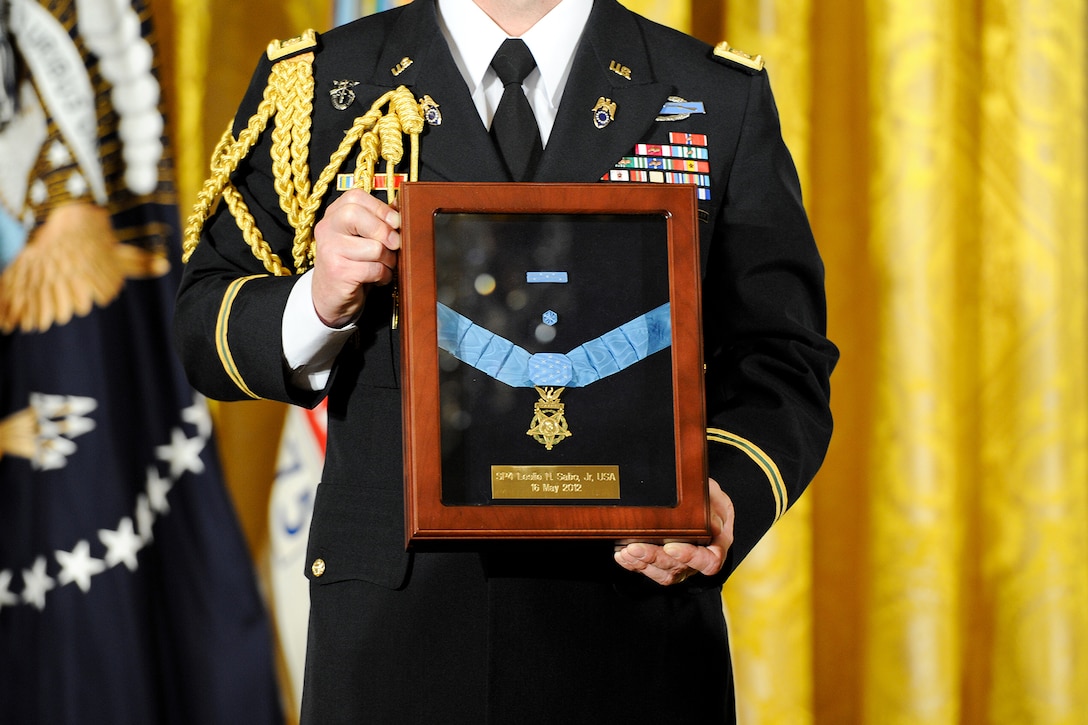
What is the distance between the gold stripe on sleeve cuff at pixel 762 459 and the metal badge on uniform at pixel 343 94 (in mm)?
367

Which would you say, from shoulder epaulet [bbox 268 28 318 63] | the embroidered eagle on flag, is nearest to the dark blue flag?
the embroidered eagle on flag

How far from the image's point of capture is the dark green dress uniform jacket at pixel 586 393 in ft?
2.56

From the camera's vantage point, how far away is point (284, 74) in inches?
34.8

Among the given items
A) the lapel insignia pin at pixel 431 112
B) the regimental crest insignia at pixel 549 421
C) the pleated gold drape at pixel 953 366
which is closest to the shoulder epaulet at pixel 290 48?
the lapel insignia pin at pixel 431 112

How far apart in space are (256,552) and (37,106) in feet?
2.00

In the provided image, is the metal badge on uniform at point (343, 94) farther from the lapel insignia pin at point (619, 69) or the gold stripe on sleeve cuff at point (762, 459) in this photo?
the gold stripe on sleeve cuff at point (762, 459)

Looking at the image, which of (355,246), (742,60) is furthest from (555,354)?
(742,60)

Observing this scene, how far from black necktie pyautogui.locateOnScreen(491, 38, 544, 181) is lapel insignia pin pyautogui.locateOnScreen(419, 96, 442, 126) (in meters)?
0.04

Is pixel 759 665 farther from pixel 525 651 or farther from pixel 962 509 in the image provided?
pixel 525 651

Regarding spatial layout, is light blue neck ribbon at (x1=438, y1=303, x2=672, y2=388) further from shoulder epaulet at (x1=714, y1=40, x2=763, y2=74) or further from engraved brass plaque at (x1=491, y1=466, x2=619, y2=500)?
shoulder epaulet at (x1=714, y1=40, x2=763, y2=74)

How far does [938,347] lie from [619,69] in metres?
0.75

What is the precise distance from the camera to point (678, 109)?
90 cm

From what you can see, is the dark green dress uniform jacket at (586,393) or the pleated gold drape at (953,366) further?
the pleated gold drape at (953,366)

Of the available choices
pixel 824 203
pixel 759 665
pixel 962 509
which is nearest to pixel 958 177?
pixel 824 203
